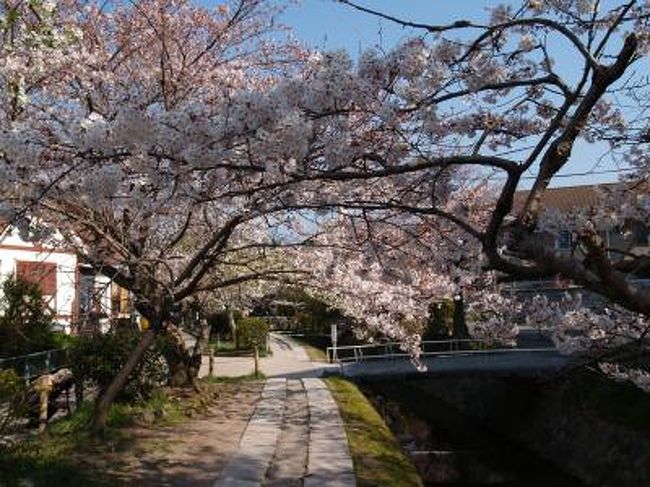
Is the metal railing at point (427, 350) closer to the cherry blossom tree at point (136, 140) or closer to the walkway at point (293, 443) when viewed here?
the walkway at point (293, 443)

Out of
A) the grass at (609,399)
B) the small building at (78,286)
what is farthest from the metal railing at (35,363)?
the grass at (609,399)

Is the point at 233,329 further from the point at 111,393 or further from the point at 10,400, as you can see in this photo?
the point at 10,400

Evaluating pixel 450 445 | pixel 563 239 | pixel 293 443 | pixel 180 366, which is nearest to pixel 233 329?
pixel 450 445

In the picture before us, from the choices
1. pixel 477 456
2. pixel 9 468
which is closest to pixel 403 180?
pixel 9 468

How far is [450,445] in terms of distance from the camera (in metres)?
19.9

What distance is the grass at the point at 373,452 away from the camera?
9.25 m

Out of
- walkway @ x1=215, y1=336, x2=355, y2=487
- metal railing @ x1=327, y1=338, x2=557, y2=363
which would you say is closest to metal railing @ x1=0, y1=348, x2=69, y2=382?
walkway @ x1=215, y1=336, x2=355, y2=487

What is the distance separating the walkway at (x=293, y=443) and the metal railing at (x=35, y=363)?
4404mm

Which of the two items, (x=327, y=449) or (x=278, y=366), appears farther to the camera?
(x=278, y=366)

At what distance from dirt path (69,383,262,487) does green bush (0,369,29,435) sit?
135 cm

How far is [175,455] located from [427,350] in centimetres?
1896

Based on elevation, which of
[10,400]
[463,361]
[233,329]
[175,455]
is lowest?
[175,455]

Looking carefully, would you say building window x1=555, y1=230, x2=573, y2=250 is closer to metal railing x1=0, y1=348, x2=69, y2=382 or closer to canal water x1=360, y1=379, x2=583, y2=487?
canal water x1=360, y1=379, x2=583, y2=487

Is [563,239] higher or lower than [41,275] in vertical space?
lower
